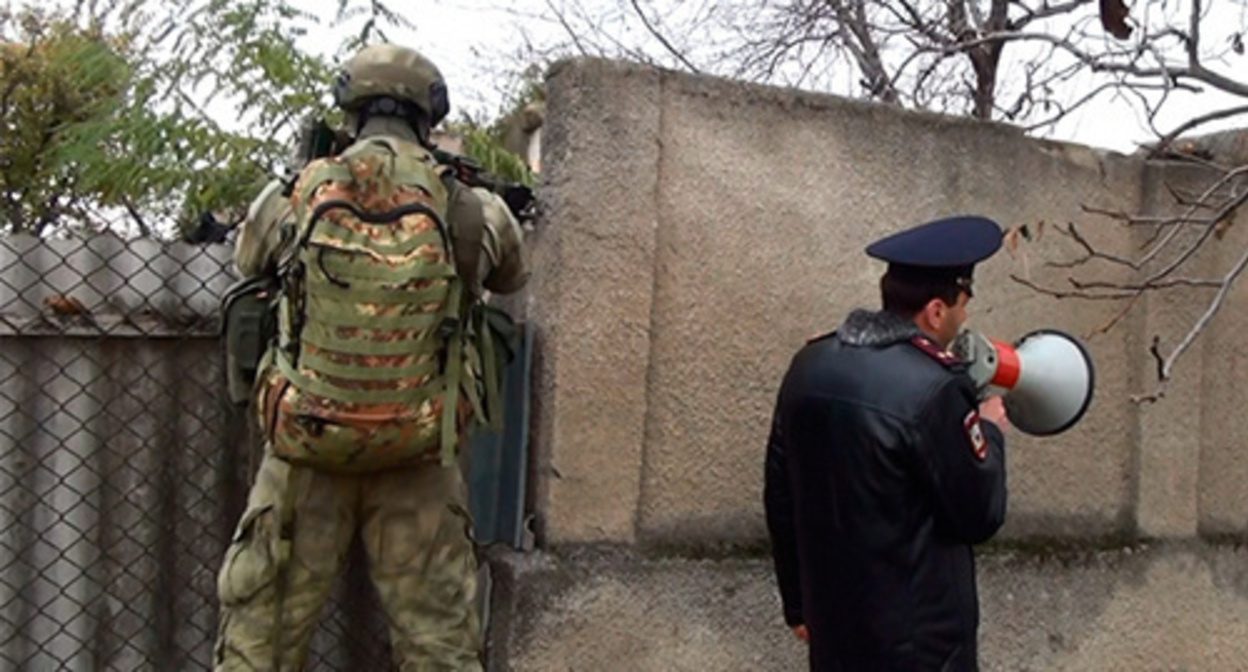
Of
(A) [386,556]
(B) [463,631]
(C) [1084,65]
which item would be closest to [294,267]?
(A) [386,556]

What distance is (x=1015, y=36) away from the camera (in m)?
3.85

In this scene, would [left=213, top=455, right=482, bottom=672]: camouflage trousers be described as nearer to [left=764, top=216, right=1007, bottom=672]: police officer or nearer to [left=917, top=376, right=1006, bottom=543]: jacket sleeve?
[left=764, top=216, right=1007, bottom=672]: police officer

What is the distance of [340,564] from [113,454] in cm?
75

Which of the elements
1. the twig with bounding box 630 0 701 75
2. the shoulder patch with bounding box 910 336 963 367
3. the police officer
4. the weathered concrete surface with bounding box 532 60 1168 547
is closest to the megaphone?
the police officer

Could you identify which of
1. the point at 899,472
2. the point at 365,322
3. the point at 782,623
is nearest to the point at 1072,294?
the point at 782,623

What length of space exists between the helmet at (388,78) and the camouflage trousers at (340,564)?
31.0 inches

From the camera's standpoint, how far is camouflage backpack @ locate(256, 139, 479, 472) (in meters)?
2.44

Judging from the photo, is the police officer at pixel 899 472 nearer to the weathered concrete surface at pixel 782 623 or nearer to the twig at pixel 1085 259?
the weathered concrete surface at pixel 782 623

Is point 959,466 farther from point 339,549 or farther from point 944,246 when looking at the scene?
point 339,549

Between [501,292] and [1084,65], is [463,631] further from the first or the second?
[1084,65]

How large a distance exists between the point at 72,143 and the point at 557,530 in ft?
11.5

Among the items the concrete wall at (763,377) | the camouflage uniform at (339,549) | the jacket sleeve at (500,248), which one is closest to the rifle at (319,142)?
the camouflage uniform at (339,549)

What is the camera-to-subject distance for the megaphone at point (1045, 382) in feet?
9.43

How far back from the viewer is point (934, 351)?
2543 mm
